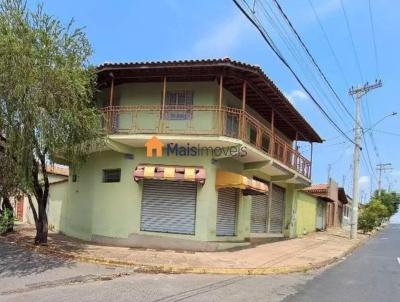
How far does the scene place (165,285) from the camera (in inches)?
473

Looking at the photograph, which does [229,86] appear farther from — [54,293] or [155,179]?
[54,293]

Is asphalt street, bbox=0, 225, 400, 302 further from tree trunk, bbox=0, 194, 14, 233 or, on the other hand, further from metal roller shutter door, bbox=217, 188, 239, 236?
tree trunk, bbox=0, 194, 14, 233

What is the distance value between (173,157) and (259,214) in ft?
24.6

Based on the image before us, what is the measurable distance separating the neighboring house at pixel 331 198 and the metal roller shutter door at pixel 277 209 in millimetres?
13113

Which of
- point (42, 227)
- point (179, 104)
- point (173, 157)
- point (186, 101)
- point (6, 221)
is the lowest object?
point (6, 221)

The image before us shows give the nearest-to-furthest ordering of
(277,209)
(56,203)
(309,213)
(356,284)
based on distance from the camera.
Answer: (356,284) < (56,203) < (277,209) < (309,213)

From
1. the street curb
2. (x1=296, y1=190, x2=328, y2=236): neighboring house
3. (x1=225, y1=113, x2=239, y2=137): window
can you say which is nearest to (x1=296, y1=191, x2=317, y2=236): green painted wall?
(x1=296, y1=190, x2=328, y2=236): neighboring house

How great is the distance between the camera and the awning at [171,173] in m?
18.2

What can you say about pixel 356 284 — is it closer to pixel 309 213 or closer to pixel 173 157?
pixel 173 157

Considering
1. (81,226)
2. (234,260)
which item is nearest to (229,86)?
(234,260)

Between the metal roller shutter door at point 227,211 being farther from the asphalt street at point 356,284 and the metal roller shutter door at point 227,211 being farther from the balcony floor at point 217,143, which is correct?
the asphalt street at point 356,284

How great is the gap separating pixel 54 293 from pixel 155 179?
8889mm

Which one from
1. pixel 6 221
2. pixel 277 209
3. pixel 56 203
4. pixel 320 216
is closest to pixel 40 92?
pixel 6 221

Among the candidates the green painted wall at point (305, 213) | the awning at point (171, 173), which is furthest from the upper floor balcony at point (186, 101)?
the green painted wall at point (305, 213)
